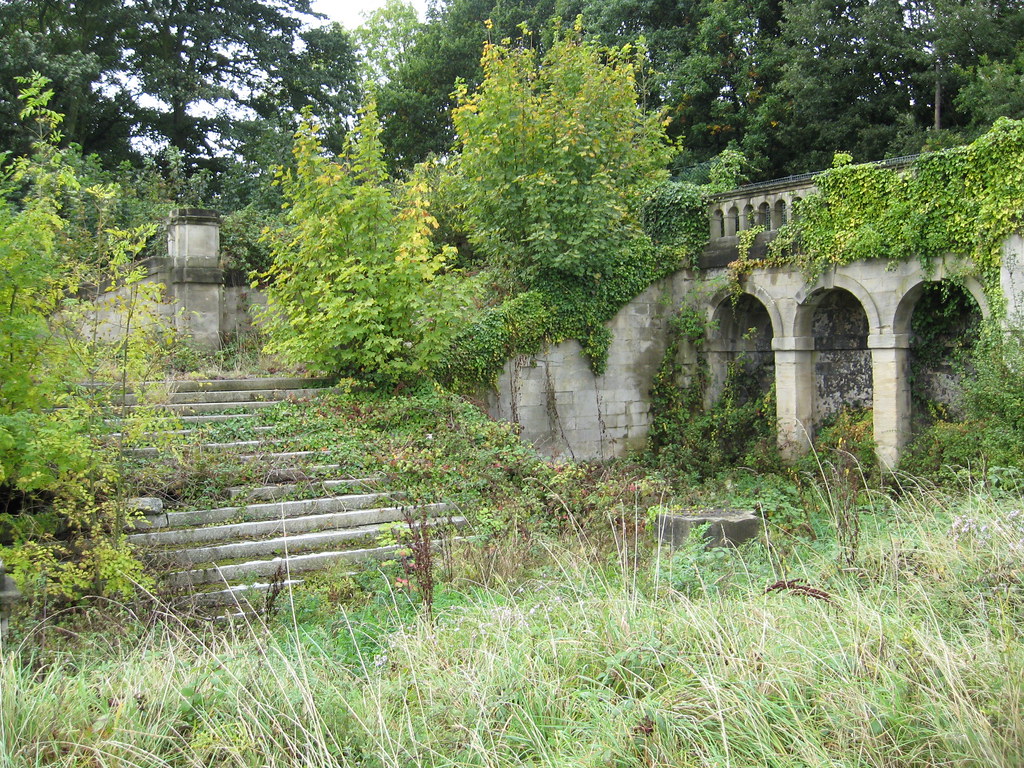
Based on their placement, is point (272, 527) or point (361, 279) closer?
point (272, 527)

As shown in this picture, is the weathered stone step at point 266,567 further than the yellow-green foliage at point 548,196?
No

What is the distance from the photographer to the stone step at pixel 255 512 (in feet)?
23.1

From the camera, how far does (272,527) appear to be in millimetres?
7418

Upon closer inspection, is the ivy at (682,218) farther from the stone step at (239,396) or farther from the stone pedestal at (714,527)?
the stone pedestal at (714,527)

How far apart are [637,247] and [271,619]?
30.2 ft

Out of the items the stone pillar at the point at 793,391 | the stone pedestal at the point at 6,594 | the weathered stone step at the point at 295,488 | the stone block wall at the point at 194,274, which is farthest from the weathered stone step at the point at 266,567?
the stone pillar at the point at 793,391

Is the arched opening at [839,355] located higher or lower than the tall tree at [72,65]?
lower

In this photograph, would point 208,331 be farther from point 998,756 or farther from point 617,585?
point 998,756

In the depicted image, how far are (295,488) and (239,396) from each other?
2307 millimetres

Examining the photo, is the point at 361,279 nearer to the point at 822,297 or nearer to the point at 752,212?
the point at 752,212

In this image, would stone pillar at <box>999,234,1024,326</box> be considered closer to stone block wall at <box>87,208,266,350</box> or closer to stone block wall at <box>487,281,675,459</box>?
stone block wall at <box>487,281,675,459</box>

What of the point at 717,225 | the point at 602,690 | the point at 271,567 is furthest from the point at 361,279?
the point at 602,690

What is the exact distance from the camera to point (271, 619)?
561 cm

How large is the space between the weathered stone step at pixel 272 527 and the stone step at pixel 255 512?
0.06m
